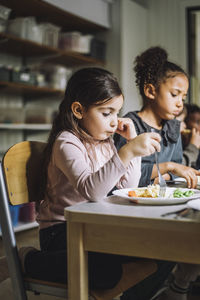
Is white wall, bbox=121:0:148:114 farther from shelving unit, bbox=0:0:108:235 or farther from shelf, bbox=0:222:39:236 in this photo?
shelf, bbox=0:222:39:236

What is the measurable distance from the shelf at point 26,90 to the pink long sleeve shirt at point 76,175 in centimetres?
224

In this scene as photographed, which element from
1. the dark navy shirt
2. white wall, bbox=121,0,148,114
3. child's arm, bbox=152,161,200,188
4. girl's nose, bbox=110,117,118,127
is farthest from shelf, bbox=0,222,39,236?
girl's nose, bbox=110,117,118,127

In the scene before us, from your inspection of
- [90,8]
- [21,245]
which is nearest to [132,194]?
[21,245]

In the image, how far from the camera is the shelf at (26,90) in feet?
11.3

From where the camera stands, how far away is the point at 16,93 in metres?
4.02

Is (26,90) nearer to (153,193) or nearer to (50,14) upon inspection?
(50,14)

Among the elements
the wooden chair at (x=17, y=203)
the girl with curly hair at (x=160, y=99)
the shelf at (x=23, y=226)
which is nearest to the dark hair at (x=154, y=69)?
the girl with curly hair at (x=160, y=99)

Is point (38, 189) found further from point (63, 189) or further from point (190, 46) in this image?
point (190, 46)

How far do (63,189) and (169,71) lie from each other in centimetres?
89

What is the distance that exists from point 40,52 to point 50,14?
1.17ft

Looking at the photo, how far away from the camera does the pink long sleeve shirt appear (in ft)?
3.37

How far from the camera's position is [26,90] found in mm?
3787

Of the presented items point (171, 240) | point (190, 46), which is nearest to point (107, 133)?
point (171, 240)

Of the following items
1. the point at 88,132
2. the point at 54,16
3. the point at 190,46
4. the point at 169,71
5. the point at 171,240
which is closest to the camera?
the point at 171,240
